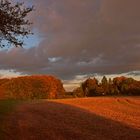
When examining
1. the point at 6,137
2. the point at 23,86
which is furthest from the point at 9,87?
the point at 6,137

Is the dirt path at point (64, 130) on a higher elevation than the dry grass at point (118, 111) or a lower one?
lower

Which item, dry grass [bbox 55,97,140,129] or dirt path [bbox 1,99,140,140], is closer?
dirt path [bbox 1,99,140,140]

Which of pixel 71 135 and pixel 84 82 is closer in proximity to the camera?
pixel 71 135

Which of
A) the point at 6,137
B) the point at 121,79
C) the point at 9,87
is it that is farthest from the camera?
the point at 121,79

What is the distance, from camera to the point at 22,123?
27906 millimetres

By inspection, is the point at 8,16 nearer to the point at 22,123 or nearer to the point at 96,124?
the point at 22,123

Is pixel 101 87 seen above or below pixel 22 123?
above

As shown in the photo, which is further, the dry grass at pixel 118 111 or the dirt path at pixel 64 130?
the dry grass at pixel 118 111

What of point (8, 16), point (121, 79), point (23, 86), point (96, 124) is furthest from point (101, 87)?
point (8, 16)

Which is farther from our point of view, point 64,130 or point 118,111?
point 118,111

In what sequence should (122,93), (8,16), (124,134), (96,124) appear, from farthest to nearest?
(122,93)
(96,124)
(124,134)
(8,16)

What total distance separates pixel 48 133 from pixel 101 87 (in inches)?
4677

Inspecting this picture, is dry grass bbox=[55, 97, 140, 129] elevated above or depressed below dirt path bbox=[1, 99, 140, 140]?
above

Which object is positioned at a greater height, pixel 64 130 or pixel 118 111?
pixel 118 111
